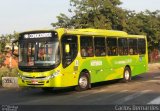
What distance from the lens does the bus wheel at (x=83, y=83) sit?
20516mm

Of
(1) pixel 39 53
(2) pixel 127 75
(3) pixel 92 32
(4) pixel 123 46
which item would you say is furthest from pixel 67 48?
(2) pixel 127 75

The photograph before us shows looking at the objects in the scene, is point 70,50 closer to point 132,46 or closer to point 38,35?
point 38,35

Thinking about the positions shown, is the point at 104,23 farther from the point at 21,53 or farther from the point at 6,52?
the point at 21,53

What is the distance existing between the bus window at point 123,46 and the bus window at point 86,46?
3.50 m

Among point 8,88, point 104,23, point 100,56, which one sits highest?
point 104,23

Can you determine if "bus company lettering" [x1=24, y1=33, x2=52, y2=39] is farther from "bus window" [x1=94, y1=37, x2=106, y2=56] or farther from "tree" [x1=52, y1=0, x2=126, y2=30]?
A: "tree" [x1=52, y1=0, x2=126, y2=30]

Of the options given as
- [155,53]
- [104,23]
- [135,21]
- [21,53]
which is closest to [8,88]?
[21,53]

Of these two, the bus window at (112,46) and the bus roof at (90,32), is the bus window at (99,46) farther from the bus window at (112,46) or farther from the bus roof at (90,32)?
the bus window at (112,46)

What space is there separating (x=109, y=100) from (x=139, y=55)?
12044 millimetres

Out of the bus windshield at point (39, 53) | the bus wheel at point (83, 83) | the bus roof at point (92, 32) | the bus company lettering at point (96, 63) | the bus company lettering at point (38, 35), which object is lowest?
the bus wheel at point (83, 83)

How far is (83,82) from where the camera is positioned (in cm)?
2075

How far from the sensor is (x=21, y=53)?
777 inches

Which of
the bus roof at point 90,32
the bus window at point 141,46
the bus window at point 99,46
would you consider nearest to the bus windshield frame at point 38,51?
the bus roof at point 90,32

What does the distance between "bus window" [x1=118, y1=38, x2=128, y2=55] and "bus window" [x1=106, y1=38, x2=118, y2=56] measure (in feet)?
1.80
